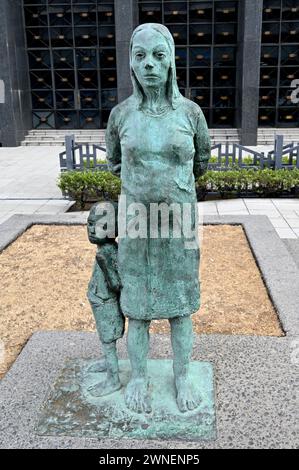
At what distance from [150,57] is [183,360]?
180cm

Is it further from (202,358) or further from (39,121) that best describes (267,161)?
(39,121)

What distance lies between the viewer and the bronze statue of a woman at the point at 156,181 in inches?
106

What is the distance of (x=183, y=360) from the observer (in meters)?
3.15

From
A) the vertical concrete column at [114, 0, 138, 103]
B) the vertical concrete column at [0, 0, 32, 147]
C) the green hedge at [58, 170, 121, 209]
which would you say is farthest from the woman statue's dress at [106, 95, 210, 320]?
the vertical concrete column at [0, 0, 32, 147]

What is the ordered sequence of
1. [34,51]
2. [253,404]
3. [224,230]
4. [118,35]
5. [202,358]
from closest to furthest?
[253,404], [202,358], [224,230], [118,35], [34,51]

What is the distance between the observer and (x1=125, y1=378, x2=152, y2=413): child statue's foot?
10.2 ft

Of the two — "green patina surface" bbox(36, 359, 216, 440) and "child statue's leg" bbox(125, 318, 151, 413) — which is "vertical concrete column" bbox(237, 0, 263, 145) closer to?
"green patina surface" bbox(36, 359, 216, 440)

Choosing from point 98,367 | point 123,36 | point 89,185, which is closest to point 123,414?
point 98,367

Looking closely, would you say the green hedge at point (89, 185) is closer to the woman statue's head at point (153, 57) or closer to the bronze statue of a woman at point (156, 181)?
the bronze statue of a woman at point (156, 181)

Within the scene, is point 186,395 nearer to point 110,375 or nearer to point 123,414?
point 123,414

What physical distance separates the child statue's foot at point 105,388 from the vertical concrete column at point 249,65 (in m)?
15.7
